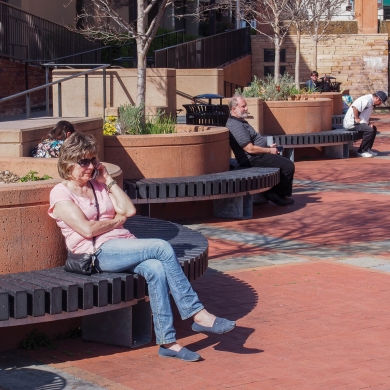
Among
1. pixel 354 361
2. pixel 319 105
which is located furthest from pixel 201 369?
pixel 319 105

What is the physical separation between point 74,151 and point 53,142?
257 centimetres

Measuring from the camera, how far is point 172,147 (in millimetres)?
10523

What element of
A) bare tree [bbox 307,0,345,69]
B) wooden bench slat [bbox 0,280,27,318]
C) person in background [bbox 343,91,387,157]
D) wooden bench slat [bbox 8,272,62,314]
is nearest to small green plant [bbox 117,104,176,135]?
wooden bench slat [bbox 8,272,62,314]

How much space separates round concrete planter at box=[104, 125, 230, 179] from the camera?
10.4 metres

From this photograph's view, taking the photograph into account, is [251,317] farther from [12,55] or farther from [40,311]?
[12,55]

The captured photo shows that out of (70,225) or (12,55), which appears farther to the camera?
(12,55)

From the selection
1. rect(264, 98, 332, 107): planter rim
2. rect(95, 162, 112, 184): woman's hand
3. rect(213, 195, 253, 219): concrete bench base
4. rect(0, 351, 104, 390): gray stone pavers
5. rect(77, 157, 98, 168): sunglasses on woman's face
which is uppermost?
rect(264, 98, 332, 107): planter rim

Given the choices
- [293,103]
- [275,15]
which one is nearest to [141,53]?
[293,103]

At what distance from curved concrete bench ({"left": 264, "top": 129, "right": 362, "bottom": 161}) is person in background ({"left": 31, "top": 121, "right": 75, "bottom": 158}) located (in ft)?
25.6

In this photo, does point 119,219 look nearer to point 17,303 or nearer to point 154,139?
point 17,303

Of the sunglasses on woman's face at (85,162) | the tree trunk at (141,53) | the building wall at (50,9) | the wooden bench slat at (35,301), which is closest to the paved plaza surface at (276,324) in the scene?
the wooden bench slat at (35,301)

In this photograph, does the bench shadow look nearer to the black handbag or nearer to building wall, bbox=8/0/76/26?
the black handbag

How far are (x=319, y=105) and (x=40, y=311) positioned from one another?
13.4m

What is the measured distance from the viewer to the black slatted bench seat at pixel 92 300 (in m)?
5.20
